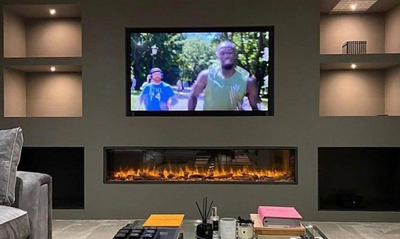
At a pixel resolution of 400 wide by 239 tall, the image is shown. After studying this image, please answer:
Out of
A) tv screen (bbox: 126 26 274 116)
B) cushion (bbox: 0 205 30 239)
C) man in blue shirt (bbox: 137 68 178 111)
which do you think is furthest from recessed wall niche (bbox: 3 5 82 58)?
cushion (bbox: 0 205 30 239)

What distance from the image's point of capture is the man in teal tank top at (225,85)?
4164mm

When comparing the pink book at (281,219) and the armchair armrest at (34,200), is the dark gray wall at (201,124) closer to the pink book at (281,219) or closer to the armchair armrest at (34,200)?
the armchair armrest at (34,200)

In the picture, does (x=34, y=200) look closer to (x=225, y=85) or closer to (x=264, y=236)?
(x=264, y=236)

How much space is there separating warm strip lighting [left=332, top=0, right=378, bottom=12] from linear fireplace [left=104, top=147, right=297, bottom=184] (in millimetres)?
1701

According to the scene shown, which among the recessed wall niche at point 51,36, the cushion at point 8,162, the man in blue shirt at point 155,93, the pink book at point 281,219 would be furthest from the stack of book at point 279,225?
the recessed wall niche at point 51,36

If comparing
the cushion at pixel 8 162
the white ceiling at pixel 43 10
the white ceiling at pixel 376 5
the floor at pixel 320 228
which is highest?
the white ceiling at pixel 376 5

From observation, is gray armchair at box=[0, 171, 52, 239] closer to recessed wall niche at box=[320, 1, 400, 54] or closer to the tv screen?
the tv screen

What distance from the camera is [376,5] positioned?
4258mm

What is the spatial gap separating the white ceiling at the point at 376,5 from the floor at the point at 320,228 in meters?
2.32

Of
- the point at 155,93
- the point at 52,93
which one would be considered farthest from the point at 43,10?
the point at 155,93

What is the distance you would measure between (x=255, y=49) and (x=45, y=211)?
2.62m

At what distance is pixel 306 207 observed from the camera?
4066mm

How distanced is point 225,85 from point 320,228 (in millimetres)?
1728

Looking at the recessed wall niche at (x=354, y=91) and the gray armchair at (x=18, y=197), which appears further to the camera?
the recessed wall niche at (x=354, y=91)
